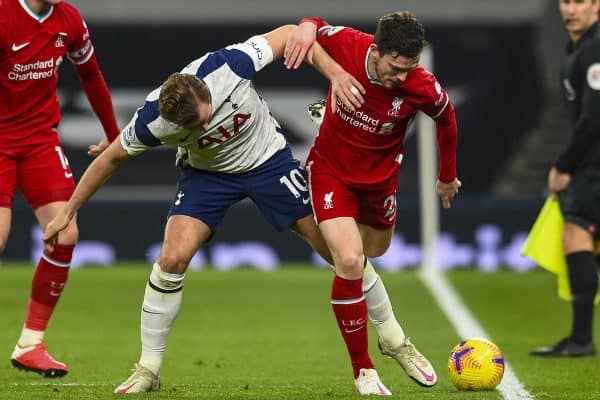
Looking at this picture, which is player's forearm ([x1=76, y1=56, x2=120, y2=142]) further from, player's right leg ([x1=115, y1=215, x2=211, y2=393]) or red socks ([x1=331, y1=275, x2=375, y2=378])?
red socks ([x1=331, y1=275, x2=375, y2=378])

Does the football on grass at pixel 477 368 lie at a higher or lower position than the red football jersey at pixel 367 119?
lower

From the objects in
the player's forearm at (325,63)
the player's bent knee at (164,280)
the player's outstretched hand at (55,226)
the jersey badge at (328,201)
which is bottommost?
the player's bent knee at (164,280)

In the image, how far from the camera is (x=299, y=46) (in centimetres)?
663

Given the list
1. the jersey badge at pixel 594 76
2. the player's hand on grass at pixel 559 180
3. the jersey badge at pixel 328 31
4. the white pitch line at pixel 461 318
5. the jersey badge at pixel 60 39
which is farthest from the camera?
the player's hand on grass at pixel 559 180

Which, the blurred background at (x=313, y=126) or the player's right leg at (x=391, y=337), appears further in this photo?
the blurred background at (x=313, y=126)

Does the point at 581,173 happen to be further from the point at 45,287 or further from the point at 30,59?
the point at 30,59

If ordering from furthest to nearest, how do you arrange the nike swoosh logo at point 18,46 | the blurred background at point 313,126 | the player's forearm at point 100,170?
1. the blurred background at point 313,126
2. the nike swoosh logo at point 18,46
3. the player's forearm at point 100,170

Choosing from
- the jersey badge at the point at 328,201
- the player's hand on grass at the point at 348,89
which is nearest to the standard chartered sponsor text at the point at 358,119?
the player's hand on grass at the point at 348,89

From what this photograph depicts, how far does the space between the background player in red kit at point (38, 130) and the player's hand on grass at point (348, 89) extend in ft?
4.68

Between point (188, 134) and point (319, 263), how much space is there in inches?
355

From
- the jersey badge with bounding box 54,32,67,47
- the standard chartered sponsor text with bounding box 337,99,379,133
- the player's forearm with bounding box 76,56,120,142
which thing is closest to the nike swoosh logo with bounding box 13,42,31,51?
the jersey badge with bounding box 54,32,67,47

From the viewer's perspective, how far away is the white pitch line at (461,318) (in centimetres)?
673

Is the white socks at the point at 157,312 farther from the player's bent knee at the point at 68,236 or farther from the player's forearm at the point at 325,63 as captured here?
the player's forearm at the point at 325,63

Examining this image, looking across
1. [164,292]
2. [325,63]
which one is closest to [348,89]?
[325,63]
